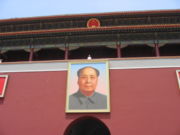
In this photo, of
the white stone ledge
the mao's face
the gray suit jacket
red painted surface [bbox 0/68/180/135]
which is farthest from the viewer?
the white stone ledge

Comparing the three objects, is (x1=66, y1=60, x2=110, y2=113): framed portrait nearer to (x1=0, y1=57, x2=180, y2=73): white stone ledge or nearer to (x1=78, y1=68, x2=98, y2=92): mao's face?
(x1=78, y1=68, x2=98, y2=92): mao's face

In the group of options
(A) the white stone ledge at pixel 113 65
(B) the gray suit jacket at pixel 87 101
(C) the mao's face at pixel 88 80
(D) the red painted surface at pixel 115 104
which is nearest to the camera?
(D) the red painted surface at pixel 115 104

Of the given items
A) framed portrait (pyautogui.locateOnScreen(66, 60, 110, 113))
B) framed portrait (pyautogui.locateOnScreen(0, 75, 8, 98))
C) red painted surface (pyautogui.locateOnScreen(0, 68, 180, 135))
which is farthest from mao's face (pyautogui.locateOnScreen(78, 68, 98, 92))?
Result: framed portrait (pyautogui.locateOnScreen(0, 75, 8, 98))

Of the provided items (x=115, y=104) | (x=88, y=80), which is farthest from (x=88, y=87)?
(x=115, y=104)

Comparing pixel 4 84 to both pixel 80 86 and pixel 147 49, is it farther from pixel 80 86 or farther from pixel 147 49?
pixel 147 49

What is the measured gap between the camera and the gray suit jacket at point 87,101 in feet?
26.0

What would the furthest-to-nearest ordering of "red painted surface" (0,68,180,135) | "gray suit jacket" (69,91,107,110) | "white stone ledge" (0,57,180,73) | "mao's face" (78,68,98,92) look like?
"white stone ledge" (0,57,180,73), "mao's face" (78,68,98,92), "gray suit jacket" (69,91,107,110), "red painted surface" (0,68,180,135)

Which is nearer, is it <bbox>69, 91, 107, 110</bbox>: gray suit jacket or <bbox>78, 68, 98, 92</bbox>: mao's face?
<bbox>69, 91, 107, 110</bbox>: gray suit jacket

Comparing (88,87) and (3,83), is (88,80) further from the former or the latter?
(3,83)

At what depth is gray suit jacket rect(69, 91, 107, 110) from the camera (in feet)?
26.0

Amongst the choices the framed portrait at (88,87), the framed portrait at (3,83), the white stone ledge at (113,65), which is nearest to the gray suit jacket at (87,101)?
the framed portrait at (88,87)

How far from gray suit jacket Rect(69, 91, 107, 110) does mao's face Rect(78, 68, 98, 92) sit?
26 centimetres

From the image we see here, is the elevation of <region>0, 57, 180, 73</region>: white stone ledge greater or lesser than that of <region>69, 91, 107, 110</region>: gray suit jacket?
greater

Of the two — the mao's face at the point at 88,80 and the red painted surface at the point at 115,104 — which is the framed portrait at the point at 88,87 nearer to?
the mao's face at the point at 88,80
